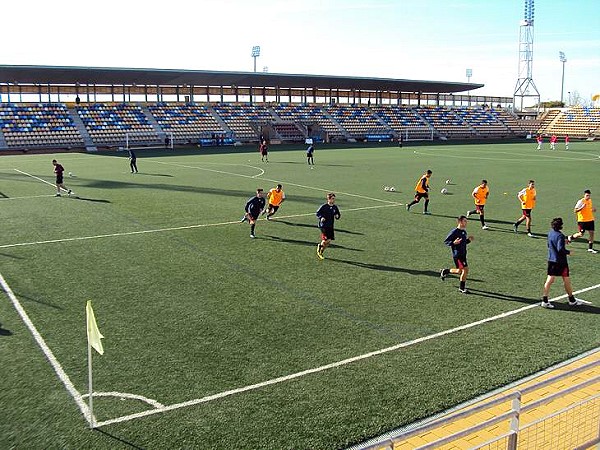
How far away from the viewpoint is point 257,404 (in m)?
7.50

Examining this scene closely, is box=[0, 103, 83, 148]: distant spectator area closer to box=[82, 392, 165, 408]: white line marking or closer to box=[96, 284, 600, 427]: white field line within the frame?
box=[82, 392, 165, 408]: white line marking

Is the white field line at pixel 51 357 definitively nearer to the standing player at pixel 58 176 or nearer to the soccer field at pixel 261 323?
the soccer field at pixel 261 323

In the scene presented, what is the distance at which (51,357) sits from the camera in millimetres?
8891

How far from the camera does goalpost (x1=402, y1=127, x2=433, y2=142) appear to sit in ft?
265

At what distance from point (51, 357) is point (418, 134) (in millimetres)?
78224

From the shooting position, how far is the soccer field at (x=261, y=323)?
7211 millimetres

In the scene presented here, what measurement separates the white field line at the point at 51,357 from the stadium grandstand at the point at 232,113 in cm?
5294

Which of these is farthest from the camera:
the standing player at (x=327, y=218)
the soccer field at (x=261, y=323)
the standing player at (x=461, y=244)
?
the standing player at (x=327, y=218)

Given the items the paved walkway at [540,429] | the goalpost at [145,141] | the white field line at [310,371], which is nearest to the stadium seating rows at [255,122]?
the goalpost at [145,141]

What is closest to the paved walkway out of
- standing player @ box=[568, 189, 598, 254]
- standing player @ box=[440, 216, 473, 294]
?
standing player @ box=[440, 216, 473, 294]

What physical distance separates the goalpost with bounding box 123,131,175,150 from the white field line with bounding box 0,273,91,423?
53.5 m

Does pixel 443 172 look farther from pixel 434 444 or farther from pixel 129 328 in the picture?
pixel 434 444

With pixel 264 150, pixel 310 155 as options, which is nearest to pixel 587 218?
pixel 310 155

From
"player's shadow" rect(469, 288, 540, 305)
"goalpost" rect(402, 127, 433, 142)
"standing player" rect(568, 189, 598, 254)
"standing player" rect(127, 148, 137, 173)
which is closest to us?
"player's shadow" rect(469, 288, 540, 305)
